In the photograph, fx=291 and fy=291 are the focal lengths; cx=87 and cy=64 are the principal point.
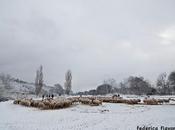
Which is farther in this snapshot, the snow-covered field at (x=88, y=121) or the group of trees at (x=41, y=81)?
the group of trees at (x=41, y=81)

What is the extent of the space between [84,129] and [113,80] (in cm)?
15564

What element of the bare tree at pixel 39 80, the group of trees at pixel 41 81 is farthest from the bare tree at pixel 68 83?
the bare tree at pixel 39 80

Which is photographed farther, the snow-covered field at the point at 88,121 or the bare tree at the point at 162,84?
the bare tree at the point at 162,84

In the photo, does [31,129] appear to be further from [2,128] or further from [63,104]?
[63,104]

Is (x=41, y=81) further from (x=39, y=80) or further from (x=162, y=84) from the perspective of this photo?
(x=162, y=84)

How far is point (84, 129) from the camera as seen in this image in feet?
66.4

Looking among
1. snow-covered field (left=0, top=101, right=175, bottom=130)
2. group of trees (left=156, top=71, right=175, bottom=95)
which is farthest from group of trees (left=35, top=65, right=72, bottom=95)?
snow-covered field (left=0, top=101, right=175, bottom=130)

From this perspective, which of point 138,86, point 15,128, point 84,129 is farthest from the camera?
point 138,86

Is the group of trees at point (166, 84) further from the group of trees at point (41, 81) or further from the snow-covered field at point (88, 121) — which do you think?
the snow-covered field at point (88, 121)

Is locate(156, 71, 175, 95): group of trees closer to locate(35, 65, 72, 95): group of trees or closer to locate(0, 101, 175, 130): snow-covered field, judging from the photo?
locate(35, 65, 72, 95): group of trees

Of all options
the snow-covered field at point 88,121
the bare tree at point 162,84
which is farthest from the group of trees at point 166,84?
the snow-covered field at point 88,121

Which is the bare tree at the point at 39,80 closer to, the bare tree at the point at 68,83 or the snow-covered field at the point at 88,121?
the bare tree at the point at 68,83

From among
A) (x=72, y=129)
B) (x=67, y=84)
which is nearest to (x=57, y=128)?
(x=72, y=129)

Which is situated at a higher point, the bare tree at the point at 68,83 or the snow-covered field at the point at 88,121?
the bare tree at the point at 68,83
